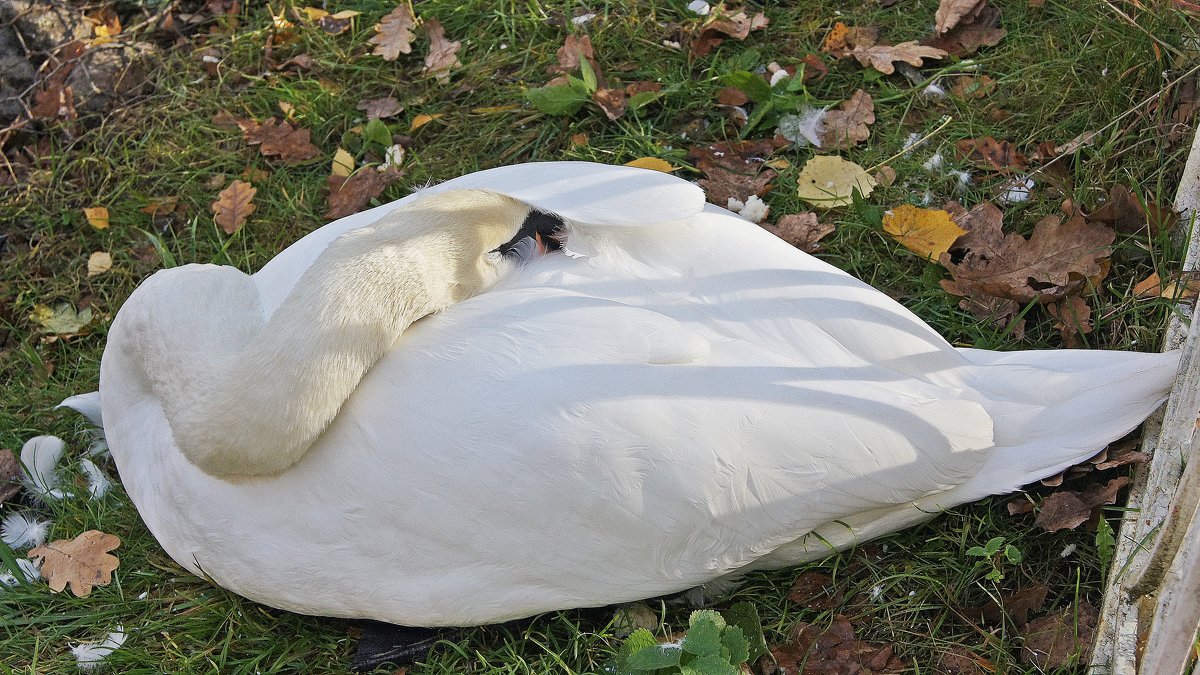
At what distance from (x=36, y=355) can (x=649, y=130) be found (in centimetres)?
233

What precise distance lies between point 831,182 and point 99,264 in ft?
8.87

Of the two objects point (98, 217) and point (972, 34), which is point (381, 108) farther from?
point (972, 34)

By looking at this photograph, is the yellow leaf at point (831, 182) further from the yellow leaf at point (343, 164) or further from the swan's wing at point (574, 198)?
the yellow leaf at point (343, 164)

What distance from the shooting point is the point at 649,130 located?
414 centimetres

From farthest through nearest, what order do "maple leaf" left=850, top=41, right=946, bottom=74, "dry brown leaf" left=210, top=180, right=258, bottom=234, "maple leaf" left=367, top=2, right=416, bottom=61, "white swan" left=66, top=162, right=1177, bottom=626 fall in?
"maple leaf" left=367, top=2, right=416, bottom=61 < "dry brown leaf" left=210, top=180, right=258, bottom=234 < "maple leaf" left=850, top=41, right=946, bottom=74 < "white swan" left=66, top=162, right=1177, bottom=626

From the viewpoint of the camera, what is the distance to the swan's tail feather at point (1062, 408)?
2.70m

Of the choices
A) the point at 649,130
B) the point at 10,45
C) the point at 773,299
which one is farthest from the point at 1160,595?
the point at 10,45

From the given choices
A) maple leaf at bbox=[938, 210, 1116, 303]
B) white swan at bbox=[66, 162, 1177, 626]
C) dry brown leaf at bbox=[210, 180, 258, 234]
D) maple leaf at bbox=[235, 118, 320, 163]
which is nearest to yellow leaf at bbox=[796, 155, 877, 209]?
maple leaf at bbox=[938, 210, 1116, 303]

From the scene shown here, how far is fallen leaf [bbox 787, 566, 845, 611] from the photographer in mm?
2904

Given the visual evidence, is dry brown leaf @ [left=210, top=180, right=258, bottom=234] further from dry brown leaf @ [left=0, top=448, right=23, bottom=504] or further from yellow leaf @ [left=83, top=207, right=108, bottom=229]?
dry brown leaf @ [left=0, top=448, right=23, bottom=504]

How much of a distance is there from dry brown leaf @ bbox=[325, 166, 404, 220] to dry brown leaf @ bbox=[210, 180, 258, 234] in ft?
0.99

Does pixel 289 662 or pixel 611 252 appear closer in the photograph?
pixel 611 252

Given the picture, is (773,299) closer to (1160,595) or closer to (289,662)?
(1160,595)

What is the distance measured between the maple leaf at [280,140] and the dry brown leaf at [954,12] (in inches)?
94.2
